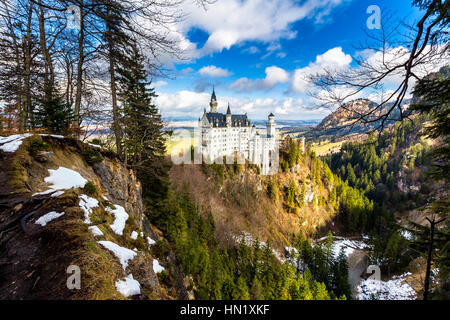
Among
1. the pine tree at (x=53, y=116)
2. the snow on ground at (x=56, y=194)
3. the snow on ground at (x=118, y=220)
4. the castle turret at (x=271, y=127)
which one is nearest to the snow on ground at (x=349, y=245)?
the castle turret at (x=271, y=127)

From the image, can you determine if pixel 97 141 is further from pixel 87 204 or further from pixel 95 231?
pixel 95 231

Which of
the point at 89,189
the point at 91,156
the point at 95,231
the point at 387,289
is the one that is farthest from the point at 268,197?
the point at 95,231

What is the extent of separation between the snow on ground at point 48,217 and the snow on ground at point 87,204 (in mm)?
430

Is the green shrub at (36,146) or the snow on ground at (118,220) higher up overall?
the green shrub at (36,146)

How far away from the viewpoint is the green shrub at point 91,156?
287 inches

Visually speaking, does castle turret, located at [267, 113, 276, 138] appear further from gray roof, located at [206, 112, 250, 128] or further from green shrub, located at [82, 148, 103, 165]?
green shrub, located at [82, 148, 103, 165]

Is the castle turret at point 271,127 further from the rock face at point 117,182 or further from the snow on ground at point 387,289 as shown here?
the rock face at point 117,182

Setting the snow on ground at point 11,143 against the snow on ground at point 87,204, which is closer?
the snow on ground at point 87,204

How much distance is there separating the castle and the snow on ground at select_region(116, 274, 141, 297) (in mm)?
49058

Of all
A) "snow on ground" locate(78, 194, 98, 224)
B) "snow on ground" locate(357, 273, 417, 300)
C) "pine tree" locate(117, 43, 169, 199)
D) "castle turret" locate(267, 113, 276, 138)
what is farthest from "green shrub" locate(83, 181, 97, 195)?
"castle turret" locate(267, 113, 276, 138)

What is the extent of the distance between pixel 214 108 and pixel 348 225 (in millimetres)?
66352

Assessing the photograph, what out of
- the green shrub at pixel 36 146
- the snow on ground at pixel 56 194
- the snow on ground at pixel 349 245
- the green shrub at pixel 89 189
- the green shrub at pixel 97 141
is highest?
the green shrub at pixel 97 141

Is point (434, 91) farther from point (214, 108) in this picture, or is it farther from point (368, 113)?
point (214, 108)

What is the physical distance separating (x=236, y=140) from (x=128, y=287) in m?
59.9
